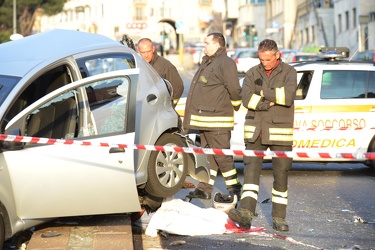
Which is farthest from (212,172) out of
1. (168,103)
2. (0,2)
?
(0,2)

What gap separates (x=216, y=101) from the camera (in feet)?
32.5

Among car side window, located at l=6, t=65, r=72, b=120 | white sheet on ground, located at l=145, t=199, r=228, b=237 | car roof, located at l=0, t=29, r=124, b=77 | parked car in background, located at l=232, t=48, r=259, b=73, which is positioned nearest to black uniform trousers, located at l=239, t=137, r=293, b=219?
white sheet on ground, located at l=145, t=199, r=228, b=237

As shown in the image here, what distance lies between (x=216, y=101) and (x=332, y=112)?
3167 millimetres

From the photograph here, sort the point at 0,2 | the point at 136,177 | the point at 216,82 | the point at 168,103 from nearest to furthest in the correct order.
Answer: the point at 136,177 → the point at 168,103 → the point at 216,82 → the point at 0,2

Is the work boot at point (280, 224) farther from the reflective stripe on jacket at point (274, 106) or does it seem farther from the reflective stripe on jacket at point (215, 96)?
the reflective stripe on jacket at point (215, 96)

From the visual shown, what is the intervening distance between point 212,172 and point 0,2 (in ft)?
162

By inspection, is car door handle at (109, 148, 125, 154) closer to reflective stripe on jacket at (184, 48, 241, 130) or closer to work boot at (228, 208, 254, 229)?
work boot at (228, 208, 254, 229)

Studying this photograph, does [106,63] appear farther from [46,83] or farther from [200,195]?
[200,195]

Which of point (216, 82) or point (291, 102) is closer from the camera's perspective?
point (291, 102)

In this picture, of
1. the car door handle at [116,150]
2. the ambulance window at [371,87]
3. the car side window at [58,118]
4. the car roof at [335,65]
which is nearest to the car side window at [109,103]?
the car side window at [58,118]

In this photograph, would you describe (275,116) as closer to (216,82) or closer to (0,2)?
(216,82)

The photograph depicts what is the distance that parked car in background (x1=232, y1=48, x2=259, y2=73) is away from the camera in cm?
3706

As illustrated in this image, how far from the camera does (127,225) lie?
8.18 m

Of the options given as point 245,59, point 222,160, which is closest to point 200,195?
point 222,160
